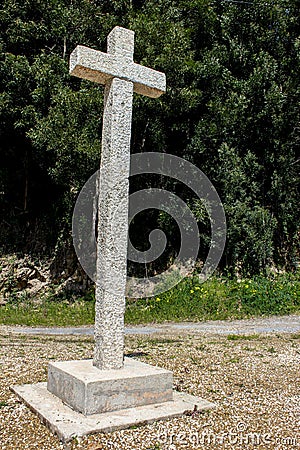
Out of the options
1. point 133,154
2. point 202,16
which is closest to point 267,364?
point 133,154

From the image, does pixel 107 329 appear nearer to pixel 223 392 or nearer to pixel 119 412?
pixel 119 412

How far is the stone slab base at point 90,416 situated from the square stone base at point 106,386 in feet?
0.17

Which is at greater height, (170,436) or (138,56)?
(138,56)

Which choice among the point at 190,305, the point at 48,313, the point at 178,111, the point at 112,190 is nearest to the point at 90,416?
the point at 112,190

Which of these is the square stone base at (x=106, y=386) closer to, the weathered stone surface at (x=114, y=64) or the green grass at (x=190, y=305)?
the weathered stone surface at (x=114, y=64)

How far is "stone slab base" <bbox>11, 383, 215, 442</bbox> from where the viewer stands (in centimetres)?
361

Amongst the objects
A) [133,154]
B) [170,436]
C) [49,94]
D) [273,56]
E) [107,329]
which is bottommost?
[170,436]

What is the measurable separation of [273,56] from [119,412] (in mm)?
13562

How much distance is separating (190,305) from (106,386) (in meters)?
8.25

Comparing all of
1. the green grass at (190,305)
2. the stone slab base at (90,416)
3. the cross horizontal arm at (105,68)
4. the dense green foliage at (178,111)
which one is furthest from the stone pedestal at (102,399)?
the dense green foliage at (178,111)

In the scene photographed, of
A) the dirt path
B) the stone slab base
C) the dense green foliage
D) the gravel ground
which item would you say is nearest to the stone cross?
the stone slab base

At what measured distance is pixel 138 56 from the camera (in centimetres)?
1229

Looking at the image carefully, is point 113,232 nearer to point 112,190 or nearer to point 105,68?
point 112,190

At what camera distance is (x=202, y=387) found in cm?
493
